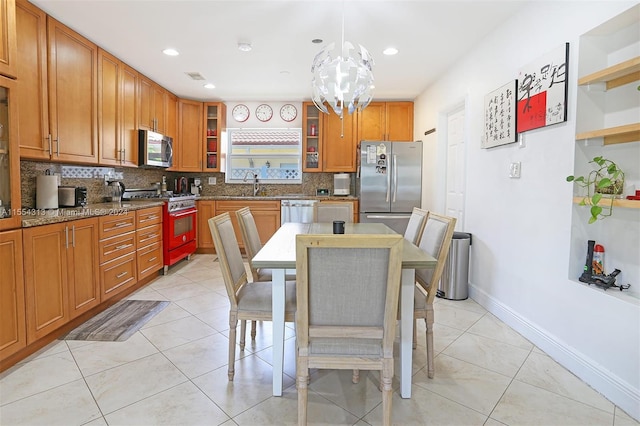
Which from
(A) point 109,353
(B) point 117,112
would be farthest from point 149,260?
(A) point 109,353

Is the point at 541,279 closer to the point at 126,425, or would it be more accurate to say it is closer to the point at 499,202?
the point at 499,202

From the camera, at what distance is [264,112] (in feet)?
18.9

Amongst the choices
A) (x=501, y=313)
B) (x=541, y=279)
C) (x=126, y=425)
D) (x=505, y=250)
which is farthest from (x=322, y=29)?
(x=126, y=425)

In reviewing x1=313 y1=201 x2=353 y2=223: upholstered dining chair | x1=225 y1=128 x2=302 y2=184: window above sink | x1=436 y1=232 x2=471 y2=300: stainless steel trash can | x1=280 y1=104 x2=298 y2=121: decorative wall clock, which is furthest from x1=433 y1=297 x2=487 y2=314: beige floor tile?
x1=280 y1=104 x2=298 y2=121: decorative wall clock

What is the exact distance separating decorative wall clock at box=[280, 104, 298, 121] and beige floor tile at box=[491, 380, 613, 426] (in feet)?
15.7

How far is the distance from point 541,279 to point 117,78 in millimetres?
4305

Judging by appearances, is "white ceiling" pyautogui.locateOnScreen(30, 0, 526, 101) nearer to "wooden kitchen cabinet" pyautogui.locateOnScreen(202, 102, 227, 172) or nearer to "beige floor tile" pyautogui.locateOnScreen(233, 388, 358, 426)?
"wooden kitchen cabinet" pyautogui.locateOnScreen(202, 102, 227, 172)

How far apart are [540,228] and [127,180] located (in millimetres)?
4491

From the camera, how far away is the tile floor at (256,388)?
169 centimetres

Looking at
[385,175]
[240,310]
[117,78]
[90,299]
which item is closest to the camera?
[240,310]

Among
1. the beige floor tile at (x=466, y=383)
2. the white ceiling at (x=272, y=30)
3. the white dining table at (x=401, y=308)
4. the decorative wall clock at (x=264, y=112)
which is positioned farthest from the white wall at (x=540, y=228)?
the decorative wall clock at (x=264, y=112)

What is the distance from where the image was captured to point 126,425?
1.63 meters

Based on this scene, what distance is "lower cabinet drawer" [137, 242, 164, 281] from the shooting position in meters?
3.72

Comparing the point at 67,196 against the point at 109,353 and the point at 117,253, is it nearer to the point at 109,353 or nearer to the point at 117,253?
Answer: the point at 117,253
